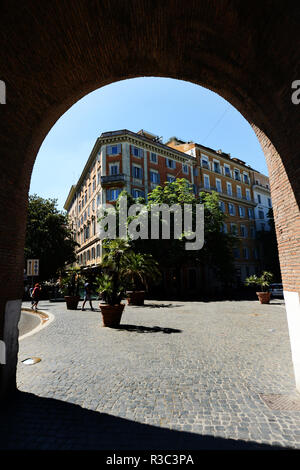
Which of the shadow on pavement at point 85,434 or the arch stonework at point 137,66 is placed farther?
the arch stonework at point 137,66

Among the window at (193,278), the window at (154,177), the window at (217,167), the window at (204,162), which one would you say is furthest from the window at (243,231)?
the window at (154,177)

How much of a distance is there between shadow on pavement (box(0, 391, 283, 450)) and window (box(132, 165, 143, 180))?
90.4ft

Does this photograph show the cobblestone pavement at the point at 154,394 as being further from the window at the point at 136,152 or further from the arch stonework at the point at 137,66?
the window at the point at 136,152

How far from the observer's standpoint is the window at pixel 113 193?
92.9ft

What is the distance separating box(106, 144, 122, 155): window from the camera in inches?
1148

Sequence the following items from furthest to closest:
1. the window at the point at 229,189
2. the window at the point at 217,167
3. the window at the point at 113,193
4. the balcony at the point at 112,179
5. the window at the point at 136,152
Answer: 1. the window at the point at 229,189
2. the window at the point at 217,167
3. the window at the point at 136,152
4. the window at the point at 113,193
5. the balcony at the point at 112,179

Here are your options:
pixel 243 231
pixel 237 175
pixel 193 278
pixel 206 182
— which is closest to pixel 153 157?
pixel 206 182

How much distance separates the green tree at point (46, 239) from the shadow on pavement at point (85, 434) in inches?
1051

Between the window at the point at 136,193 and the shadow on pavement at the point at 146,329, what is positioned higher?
the window at the point at 136,193

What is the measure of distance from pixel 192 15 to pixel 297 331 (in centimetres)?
522

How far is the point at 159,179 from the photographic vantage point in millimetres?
31703

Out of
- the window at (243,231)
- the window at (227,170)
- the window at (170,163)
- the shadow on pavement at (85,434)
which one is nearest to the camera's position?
the shadow on pavement at (85,434)

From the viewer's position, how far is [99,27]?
4008mm
